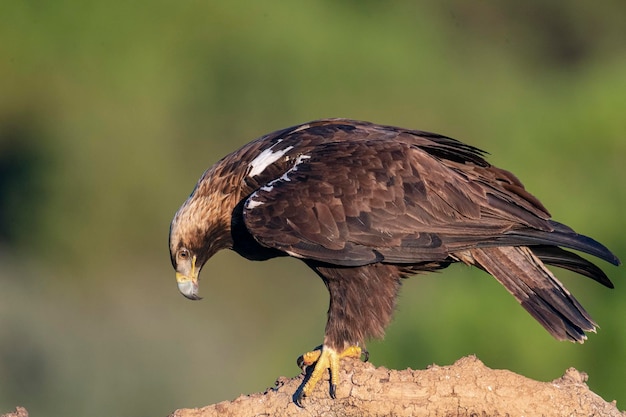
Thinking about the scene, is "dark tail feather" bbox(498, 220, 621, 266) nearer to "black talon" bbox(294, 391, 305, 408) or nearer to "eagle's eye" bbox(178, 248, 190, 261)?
"black talon" bbox(294, 391, 305, 408)

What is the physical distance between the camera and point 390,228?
750 cm

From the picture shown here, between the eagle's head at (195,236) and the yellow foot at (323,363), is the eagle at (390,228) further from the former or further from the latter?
the eagle's head at (195,236)

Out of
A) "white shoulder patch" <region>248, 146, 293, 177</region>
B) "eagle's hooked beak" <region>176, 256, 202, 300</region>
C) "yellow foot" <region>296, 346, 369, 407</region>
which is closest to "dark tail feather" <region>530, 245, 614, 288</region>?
"yellow foot" <region>296, 346, 369, 407</region>

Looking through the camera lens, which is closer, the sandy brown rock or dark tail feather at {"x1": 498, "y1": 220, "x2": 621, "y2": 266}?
the sandy brown rock

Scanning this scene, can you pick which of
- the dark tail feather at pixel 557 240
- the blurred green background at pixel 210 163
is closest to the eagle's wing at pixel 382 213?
the dark tail feather at pixel 557 240

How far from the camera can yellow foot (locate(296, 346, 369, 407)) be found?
728cm

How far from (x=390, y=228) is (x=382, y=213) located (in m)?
0.10

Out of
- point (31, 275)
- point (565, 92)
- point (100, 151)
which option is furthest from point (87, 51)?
point (565, 92)

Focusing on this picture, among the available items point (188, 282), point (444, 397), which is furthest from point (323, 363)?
point (188, 282)

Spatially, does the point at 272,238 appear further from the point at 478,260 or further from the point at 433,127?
the point at 433,127

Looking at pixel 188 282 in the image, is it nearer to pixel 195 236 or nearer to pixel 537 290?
pixel 195 236

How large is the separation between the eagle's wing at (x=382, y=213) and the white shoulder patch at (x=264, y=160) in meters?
0.20

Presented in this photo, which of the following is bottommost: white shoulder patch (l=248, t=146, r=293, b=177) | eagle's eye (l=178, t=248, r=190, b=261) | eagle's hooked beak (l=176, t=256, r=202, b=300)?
eagle's hooked beak (l=176, t=256, r=202, b=300)

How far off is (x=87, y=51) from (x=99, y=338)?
661 centimetres
